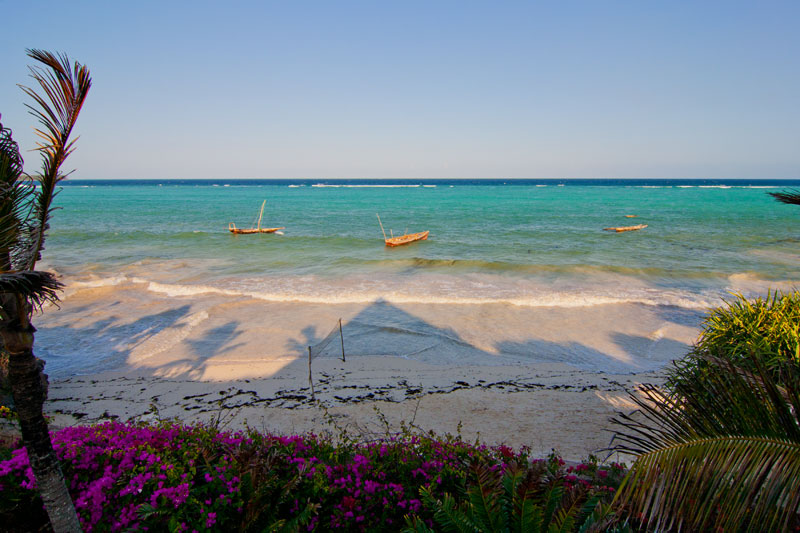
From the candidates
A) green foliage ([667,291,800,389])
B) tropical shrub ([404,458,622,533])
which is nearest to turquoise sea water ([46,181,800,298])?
green foliage ([667,291,800,389])

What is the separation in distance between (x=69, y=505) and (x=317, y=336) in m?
9.58

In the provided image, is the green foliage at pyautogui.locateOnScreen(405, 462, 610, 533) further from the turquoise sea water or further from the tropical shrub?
the turquoise sea water

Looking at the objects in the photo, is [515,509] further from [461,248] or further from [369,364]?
[461,248]

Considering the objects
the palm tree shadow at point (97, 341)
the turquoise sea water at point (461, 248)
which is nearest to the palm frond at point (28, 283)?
the palm tree shadow at point (97, 341)

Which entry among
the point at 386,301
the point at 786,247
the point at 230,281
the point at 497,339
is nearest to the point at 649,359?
the point at 497,339

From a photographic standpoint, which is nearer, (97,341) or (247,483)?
(247,483)

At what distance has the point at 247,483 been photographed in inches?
171

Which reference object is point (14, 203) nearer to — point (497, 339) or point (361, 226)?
point (497, 339)

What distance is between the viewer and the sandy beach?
8.31 m

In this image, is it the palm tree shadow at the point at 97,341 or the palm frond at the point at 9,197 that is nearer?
the palm frond at the point at 9,197

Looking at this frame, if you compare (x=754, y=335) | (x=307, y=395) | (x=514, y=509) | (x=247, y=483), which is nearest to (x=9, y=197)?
(x=247, y=483)

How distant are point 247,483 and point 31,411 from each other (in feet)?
6.37

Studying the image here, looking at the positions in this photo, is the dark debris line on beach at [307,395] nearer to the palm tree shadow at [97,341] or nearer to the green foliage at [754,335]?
the palm tree shadow at [97,341]

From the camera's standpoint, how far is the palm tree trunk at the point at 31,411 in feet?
11.0
